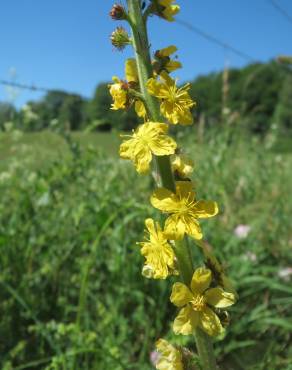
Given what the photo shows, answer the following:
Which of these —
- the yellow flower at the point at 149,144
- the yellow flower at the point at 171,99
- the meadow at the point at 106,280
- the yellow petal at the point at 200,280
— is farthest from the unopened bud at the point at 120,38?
the meadow at the point at 106,280

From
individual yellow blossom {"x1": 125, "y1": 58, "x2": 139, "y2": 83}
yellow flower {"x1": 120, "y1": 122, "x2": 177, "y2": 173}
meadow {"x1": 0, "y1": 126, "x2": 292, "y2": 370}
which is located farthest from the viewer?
meadow {"x1": 0, "y1": 126, "x2": 292, "y2": 370}

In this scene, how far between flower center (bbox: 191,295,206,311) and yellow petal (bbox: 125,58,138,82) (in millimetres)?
549

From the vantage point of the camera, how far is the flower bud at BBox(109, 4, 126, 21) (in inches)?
46.0

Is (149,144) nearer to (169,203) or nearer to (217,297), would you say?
(169,203)

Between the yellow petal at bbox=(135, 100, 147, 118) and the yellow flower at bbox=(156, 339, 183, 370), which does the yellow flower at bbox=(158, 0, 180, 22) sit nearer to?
the yellow petal at bbox=(135, 100, 147, 118)

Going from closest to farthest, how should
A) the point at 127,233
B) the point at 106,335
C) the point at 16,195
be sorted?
the point at 106,335 → the point at 127,233 → the point at 16,195

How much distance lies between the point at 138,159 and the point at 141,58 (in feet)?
0.77

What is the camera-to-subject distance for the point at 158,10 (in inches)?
47.9

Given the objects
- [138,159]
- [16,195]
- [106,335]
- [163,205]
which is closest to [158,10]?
[138,159]

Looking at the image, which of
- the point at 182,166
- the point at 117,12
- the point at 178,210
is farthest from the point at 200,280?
the point at 117,12

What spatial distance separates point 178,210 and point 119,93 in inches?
12.5

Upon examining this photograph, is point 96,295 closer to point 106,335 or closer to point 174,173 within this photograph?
point 106,335

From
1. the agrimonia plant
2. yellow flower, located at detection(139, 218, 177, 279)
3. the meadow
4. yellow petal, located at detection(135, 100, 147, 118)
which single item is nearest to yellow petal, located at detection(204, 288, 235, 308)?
the agrimonia plant

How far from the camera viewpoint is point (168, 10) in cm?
124
